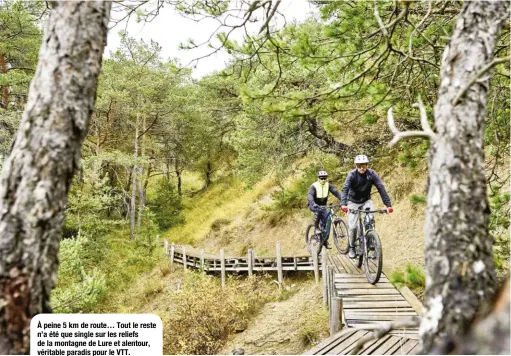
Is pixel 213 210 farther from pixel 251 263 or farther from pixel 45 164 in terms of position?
pixel 45 164

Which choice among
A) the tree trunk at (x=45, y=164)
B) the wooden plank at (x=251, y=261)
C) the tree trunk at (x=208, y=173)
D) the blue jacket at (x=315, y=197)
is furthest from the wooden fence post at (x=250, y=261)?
the tree trunk at (x=45, y=164)

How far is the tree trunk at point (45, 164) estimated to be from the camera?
1833mm

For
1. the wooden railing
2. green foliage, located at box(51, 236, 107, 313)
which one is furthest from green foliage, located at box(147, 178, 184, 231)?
A: green foliage, located at box(51, 236, 107, 313)

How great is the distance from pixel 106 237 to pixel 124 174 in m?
9.81

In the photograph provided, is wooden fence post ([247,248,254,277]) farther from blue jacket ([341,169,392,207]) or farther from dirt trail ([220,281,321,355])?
blue jacket ([341,169,392,207])

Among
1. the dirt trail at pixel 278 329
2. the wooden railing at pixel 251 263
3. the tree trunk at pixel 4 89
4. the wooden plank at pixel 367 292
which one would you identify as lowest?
the dirt trail at pixel 278 329

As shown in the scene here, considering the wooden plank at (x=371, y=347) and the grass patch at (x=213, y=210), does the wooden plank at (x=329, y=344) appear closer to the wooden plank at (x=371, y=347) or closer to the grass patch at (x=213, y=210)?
the wooden plank at (x=371, y=347)

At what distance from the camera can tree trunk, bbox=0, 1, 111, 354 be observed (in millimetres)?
1833

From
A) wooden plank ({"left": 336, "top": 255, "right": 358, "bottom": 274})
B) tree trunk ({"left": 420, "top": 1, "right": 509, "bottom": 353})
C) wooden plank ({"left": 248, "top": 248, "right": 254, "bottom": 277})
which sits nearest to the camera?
tree trunk ({"left": 420, "top": 1, "right": 509, "bottom": 353})

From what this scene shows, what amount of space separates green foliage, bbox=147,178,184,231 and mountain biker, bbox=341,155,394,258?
55.7 feet

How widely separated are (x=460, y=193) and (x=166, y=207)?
21.6 m

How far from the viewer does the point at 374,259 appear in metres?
5.95

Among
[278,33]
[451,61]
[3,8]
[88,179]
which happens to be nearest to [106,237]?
[88,179]

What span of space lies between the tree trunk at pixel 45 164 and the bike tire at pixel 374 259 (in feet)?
15.7
